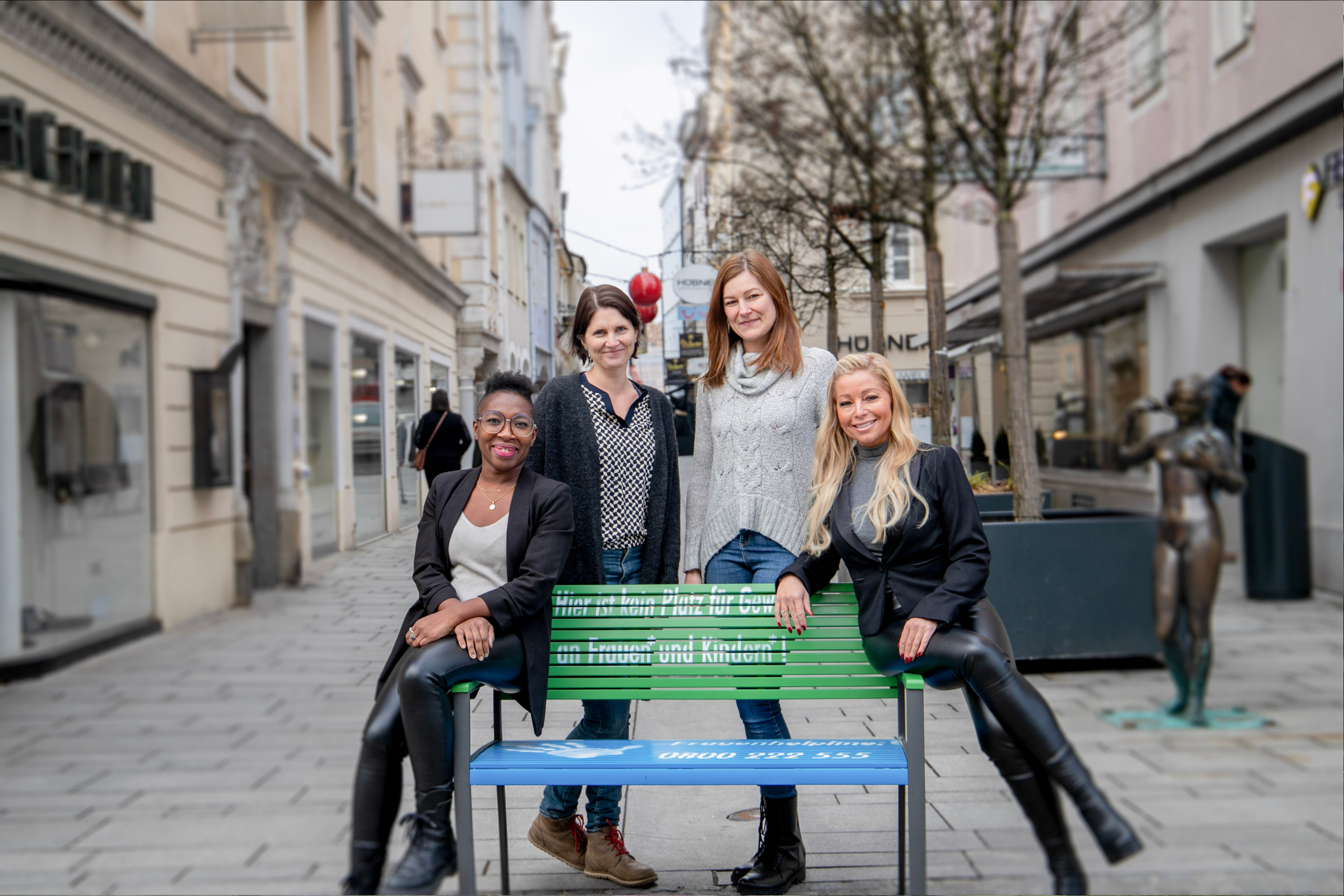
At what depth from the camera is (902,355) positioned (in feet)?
9.96

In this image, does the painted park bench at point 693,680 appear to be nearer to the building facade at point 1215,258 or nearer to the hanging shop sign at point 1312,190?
the building facade at point 1215,258

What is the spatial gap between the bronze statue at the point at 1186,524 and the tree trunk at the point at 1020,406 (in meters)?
0.41

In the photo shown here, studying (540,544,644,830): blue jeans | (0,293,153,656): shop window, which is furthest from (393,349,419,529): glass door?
(0,293,153,656): shop window

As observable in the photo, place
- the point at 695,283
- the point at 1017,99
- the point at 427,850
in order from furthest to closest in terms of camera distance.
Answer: the point at 1017,99
the point at 695,283
the point at 427,850

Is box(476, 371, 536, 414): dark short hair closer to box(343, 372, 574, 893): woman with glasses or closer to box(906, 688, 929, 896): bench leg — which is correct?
box(343, 372, 574, 893): woman with glasses

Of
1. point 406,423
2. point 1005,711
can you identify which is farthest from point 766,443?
point 406,423

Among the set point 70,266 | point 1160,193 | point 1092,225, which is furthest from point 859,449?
point 70,266

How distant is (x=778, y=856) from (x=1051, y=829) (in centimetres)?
70

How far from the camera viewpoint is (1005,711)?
2393mm

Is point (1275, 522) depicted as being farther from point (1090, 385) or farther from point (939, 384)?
point (939, 384)

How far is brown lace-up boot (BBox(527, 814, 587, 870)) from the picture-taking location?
115 inches

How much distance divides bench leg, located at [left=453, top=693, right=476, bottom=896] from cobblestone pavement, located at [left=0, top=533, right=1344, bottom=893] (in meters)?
0.30

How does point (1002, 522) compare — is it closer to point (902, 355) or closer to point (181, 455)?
point (902, 355)

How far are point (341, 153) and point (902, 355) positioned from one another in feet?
5.37
